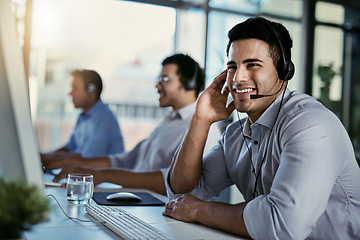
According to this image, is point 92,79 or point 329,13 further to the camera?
point 329,13

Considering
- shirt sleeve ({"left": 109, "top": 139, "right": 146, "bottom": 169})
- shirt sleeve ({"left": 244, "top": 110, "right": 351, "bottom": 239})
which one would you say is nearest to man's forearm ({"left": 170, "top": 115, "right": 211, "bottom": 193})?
shirt sleeve ({"left": 244, "top": 110, "right": 351, "bottom": 239})

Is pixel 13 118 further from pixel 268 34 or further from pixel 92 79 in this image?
pixel 92 79

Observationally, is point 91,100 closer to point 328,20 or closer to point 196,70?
point 196,70

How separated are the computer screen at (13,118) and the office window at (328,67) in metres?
4.01

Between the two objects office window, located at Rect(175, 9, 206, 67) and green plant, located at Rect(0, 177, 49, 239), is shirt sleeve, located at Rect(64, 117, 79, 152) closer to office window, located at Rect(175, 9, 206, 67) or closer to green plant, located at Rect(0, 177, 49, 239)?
office window, located at Rect(175, 9, 206, 67)

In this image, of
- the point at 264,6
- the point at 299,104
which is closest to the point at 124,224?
the point at 299,104

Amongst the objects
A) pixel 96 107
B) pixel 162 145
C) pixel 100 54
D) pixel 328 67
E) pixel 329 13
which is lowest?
pixel 162 145

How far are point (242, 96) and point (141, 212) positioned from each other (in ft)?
1.82

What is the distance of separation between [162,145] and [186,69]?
58cm

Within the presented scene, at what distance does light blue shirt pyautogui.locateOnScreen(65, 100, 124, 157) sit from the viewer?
336cm

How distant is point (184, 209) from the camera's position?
1.30 m

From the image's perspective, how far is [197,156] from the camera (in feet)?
5.27

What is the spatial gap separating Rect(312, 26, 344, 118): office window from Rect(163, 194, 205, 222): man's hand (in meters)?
3.38

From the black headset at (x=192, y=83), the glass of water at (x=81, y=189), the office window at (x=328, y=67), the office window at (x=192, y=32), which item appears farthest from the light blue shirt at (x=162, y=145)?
the office window at (x=328, y=67)
